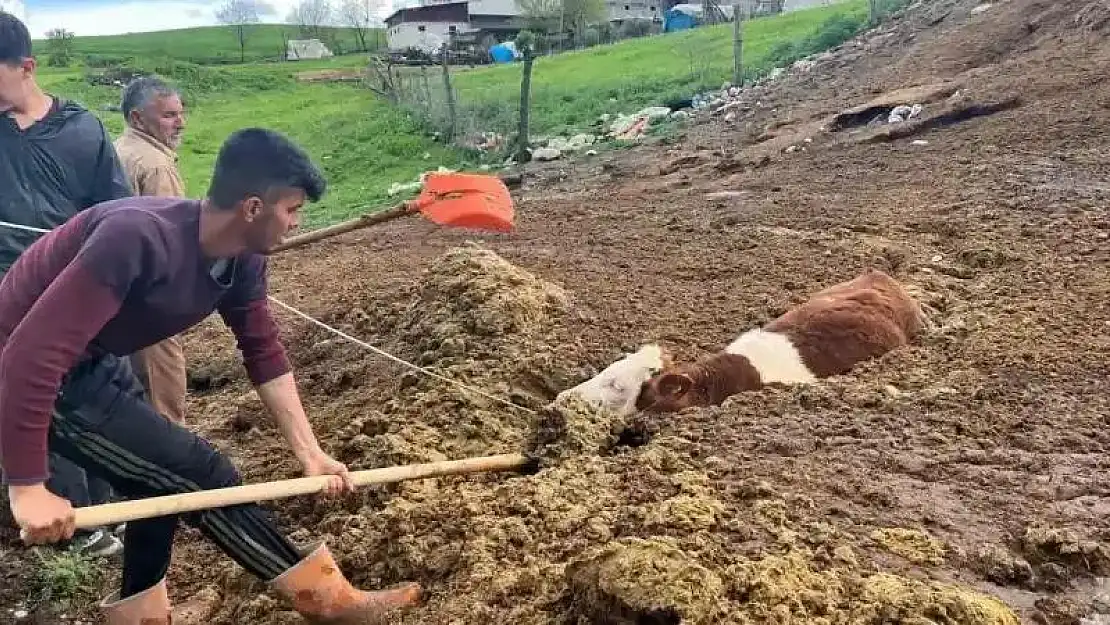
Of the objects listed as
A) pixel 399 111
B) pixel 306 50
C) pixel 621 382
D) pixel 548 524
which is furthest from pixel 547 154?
pixel 306 50

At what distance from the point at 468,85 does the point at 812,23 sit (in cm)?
1115

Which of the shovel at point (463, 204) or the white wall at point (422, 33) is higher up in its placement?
the white wall at point (422, 33)

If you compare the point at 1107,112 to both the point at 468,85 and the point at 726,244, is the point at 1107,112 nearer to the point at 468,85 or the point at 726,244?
the point at 726,244

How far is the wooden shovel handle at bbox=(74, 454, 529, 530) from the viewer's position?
2.57 m

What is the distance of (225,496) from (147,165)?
250 cm

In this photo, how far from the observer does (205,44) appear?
205 ft

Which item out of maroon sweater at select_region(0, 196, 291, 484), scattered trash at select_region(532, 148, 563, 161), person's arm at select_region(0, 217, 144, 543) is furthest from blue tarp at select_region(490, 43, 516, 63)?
person's arm at select_region(0, 217, 144, 543)

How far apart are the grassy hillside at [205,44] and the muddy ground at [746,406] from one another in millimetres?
43867

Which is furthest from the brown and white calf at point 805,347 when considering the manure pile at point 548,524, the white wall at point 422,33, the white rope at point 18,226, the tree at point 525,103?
the white wall at point 422,33

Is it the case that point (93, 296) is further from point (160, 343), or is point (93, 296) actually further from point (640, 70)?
point (640, 70)

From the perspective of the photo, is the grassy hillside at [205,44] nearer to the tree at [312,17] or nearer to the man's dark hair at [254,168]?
the tree at [312,17]

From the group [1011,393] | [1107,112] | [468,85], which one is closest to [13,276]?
[1011,393]

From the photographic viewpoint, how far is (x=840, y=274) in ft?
22.1

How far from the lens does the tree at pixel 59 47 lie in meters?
44.0
